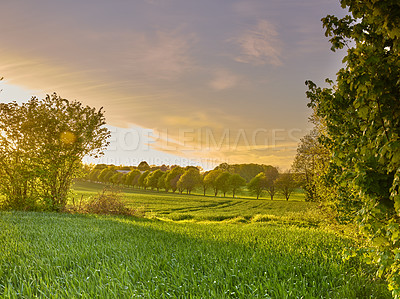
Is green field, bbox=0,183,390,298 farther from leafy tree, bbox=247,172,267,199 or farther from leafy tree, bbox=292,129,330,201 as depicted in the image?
leafy tree, bbox=247,172,267,199

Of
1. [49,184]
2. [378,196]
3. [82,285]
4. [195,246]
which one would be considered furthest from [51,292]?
[49,184]

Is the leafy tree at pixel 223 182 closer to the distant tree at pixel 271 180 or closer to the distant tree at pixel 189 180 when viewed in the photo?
the distant tree at pixel 189 180

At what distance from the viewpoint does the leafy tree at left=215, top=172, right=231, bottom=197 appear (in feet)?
249

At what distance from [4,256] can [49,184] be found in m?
13.1

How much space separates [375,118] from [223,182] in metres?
74.6

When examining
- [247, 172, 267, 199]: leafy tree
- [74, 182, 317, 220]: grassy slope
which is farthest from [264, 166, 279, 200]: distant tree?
[74, 182, 317, 220]: grassy slope

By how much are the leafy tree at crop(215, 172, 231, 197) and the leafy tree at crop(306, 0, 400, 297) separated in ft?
241

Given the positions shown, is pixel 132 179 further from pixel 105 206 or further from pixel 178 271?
pixel 178 271

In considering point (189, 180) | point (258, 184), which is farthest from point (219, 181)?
point (258, 184)

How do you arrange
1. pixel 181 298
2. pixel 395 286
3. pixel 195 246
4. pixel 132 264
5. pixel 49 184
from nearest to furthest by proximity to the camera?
pixel 395 286, pixel 181 298, pixel 132 264, pixel 195 246, pixel 49 184

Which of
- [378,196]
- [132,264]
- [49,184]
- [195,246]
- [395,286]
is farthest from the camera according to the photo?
[49,184]

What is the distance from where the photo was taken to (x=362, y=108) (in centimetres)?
279

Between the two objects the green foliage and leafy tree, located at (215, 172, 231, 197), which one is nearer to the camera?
leafy tree, located at (215, 172, 231, 197)

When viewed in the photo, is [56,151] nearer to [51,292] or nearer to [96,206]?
[96,206]
